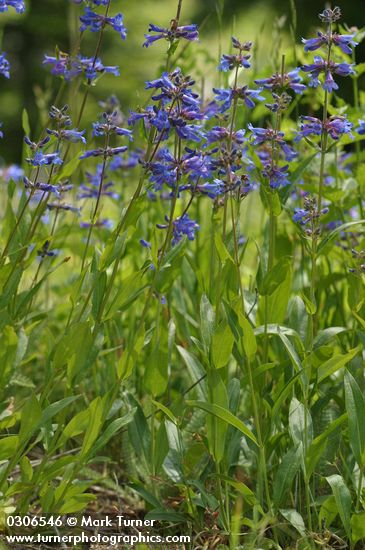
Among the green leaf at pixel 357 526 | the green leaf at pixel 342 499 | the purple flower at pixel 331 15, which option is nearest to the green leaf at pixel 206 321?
the green leaf at pixel 342 499

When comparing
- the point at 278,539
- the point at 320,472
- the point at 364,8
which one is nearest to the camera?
the point at 278,539

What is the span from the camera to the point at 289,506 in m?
2.52

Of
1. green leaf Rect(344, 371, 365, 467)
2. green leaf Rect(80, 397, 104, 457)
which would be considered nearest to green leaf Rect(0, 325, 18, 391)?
green leaf Rect(80, 397, 104, 457)

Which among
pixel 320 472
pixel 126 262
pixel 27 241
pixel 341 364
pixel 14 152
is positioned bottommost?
pixel 320 472

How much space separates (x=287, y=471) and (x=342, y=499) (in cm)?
17

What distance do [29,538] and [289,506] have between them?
2.56 feet

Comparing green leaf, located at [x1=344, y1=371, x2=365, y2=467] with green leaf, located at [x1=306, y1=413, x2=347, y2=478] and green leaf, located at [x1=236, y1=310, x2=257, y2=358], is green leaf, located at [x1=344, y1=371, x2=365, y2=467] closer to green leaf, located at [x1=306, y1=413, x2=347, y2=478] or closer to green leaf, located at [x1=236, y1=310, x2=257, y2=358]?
green leaf, located at [x1=306, y1=413, x2=347, y2=478]

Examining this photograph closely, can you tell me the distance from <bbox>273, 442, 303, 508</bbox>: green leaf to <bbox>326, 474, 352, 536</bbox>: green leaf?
11 centimetres

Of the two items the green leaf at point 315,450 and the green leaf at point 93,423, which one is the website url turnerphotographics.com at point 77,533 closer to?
the green leaf at point 93,423

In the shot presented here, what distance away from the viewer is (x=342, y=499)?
221 centimetres

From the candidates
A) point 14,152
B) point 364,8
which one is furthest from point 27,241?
point 14,152

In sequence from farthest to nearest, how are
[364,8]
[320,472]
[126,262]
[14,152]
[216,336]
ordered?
1. [14,152]
2. [364,8]
3. [126,262]
4. [320,472]
5. [216,336]

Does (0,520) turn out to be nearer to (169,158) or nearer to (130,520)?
(130,520)

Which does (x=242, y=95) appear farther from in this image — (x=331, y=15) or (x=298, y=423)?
(x=298, y=423)
